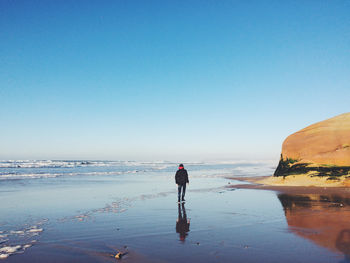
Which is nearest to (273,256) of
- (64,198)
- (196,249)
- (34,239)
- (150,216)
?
(196,249)

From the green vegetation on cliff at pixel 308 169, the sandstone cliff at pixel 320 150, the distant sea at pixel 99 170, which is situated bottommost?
the distant sea at pixel 99 170

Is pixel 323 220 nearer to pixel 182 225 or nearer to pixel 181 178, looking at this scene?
pixel 182 225

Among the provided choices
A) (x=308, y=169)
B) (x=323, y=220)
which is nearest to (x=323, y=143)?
(x=308, y=169)

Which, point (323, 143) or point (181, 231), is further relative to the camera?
point (323, 143)

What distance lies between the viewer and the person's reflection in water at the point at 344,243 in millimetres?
5355

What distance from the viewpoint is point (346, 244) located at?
5.96 metres

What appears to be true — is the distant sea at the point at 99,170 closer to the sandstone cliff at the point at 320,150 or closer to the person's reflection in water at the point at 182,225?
the sandstone cliff at the point at 320,150

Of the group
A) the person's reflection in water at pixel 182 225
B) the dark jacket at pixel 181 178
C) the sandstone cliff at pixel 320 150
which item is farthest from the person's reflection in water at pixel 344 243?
the sandstone cliff at pixel 320 150

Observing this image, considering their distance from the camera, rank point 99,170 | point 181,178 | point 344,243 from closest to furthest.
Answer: point 344,243 < point 181,178 < point 99,170

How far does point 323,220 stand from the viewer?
820 centimetres

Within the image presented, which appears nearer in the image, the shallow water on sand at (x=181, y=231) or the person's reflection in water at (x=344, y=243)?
the person's reflection in water at (x=344, y=243)

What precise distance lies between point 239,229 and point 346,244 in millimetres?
2608

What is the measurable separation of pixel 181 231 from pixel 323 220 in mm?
4503

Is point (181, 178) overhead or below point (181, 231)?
overhead
